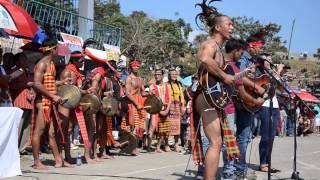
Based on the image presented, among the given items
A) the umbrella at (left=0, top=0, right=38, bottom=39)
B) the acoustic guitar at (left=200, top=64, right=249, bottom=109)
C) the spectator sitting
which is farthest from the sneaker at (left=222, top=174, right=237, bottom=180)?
the spectator sitting

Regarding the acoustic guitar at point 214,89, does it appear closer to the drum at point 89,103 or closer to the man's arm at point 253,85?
the man's arm at point 253,85

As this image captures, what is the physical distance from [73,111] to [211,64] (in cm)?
370

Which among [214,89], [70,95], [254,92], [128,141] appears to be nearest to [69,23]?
[128,141]

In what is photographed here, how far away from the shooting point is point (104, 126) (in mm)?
9969

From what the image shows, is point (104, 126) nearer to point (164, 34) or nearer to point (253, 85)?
point (253, 85)

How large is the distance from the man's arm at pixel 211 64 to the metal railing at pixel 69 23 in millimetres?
9562

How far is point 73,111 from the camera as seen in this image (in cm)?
898

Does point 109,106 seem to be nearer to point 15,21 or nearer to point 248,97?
point 15,21

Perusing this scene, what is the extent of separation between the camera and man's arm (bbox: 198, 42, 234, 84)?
595 centimetres

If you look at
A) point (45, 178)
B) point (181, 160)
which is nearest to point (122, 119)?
point (181, 160)

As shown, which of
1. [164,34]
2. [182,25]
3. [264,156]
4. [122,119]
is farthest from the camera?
[182,25]

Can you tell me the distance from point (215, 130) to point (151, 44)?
30.9 meters

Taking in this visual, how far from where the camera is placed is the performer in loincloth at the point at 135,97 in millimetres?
10847

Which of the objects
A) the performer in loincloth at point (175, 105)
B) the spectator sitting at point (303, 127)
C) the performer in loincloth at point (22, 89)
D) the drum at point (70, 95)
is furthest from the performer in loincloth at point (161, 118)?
the spectator sitting at point (303, 127)
